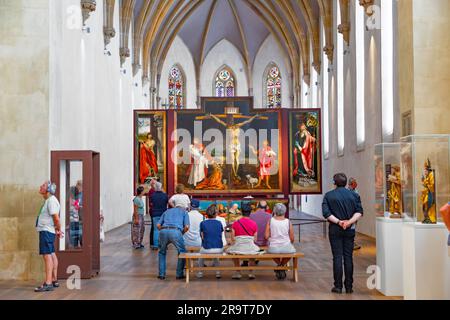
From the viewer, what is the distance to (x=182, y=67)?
42.2 m

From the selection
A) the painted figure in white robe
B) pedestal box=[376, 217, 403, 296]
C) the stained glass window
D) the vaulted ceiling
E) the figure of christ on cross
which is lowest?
pedestal box=[376, 217, 403, 296]

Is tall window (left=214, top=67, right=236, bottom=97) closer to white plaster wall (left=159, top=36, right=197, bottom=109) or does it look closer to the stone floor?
white plaster wall (left=159, top=36, right=197, bottom=109)

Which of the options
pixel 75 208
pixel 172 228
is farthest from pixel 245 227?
pixel 75 208

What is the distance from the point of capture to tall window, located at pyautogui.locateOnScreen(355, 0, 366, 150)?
69.4 ft

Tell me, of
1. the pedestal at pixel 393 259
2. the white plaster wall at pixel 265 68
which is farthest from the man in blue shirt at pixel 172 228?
the white plaster wall at pixel 265 68

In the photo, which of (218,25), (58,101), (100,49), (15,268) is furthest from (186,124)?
(218,25)

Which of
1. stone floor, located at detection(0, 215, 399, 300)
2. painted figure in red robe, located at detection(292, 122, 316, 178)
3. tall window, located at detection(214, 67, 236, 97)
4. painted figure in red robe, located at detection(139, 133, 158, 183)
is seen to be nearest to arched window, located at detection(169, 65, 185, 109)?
tall window, located at detection(214, 67, 236, 97)

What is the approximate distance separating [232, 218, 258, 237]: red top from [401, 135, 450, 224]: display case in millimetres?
2830

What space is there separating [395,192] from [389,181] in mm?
199

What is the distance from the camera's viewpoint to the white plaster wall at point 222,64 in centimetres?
4278

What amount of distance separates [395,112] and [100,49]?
10005mm

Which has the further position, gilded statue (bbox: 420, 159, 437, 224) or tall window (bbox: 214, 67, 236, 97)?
tall window (bbox: 214, 67, 236, 97)

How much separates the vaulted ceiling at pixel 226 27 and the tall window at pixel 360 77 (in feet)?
16.0

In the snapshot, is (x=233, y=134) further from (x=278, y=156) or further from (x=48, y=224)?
(x=48, y=224)
